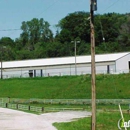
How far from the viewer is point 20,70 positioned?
96.9m

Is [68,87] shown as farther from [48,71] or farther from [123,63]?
[48,71]

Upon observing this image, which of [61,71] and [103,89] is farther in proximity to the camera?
[61,71]

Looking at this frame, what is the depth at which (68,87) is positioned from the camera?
66.2m

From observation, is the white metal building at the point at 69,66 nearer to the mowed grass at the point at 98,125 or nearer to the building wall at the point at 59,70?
the building wall at the point at 59,70

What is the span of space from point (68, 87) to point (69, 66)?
2314 centimetres

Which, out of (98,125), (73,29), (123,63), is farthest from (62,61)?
(98,125)

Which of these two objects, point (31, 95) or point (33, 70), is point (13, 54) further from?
point (31, 95)

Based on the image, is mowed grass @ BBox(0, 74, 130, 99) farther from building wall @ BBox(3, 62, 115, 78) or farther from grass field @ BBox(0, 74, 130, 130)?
building wall @ BBox(3, 62, 115, 78)

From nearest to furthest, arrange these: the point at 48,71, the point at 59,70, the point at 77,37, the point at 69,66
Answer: the point at 69,66 < the point at 59,70 < the point at 48,71 < the point at 77,37

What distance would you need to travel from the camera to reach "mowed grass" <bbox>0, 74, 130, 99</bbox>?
5944 centimetres

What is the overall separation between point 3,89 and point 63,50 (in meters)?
69.2

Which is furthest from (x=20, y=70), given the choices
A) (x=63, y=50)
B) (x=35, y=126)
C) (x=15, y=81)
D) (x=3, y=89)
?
(x=35, y=126)

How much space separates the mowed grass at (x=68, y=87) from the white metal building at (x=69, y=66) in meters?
10.7

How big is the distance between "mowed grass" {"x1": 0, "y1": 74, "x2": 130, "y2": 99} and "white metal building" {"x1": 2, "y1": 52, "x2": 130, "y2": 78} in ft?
35.0
